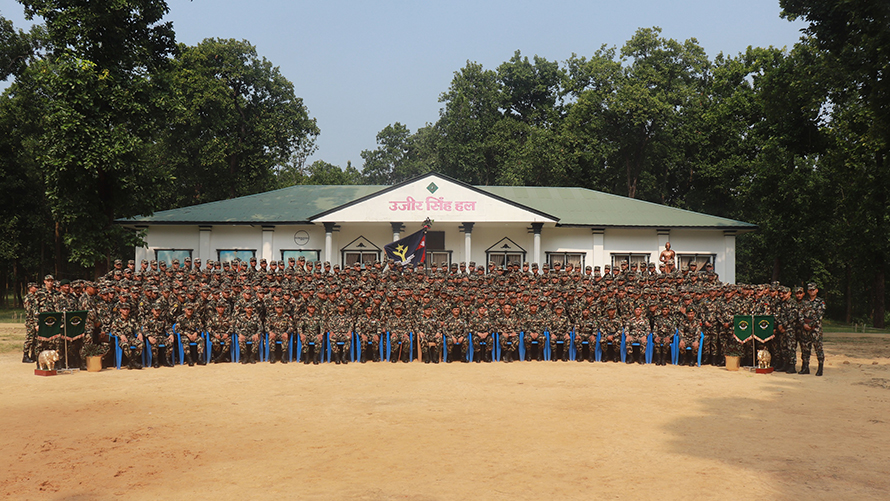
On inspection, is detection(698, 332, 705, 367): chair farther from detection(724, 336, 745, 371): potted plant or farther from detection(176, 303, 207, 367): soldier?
detection(176, 303, 207, 367): soldier

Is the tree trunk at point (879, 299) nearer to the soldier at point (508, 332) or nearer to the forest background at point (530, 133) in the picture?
the forest background at point (530, 133)

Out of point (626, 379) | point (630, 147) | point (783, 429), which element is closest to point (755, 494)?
point (783, 429)

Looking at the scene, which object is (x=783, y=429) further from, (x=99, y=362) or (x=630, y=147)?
(x=630, y=147)

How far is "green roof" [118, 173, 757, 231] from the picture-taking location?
73.4 ft

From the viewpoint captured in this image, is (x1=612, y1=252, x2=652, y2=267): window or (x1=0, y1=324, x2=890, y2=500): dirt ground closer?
(x1=0, y1=324, x2=890, y2=500): dirt ground

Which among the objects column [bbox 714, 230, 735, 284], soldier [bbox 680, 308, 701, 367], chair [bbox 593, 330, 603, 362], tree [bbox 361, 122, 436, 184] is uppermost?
tree [bbox 361, 122, 436, 184]

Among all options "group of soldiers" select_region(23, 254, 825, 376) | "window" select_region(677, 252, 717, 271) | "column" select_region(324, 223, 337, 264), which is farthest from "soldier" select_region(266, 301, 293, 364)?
"window" select_region(677, 252, 717, 271)

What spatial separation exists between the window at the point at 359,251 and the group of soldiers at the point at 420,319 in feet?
29.4

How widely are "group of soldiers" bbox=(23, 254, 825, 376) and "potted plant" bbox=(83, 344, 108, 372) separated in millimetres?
27

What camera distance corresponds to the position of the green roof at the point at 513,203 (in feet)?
73.4

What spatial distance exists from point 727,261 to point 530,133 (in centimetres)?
2082

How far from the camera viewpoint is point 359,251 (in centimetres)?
2323

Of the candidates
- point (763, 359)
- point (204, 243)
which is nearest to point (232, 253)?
point (204, 243)

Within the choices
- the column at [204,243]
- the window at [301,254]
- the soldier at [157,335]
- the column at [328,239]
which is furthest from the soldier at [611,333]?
the column at [204,243]
